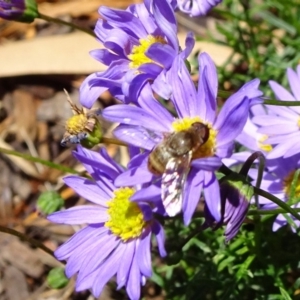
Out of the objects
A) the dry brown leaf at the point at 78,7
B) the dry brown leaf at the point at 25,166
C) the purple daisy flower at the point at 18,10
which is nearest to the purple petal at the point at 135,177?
the purple daisy flower at the point at 18,10

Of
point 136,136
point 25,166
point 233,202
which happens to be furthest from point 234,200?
point 25,166

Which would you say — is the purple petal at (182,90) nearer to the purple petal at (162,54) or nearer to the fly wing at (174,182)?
the purple petal at (162,54)

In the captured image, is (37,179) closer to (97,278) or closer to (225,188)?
(97,278)

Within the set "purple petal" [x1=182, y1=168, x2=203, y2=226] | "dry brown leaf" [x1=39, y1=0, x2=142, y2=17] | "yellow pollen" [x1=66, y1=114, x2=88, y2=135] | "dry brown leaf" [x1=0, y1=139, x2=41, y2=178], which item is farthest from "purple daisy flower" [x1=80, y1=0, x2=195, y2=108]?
"dry brown leaf" [x1=39, y1=0, x2=142, y2=17]

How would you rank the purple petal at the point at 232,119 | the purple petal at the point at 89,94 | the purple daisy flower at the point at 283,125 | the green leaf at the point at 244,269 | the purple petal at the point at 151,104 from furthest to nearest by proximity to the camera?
1. the green leaf at the point at 244,269
2. the purple daisy flower at the point at 283,125
3. the purple petal at the point at 89,94
4. the purple petal at the point at 151,104
5. the purple petal at the point at 232,119

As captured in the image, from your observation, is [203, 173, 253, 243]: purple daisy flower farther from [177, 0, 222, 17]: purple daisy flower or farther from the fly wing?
[177, 0, 222, 17]: purple daisy flower

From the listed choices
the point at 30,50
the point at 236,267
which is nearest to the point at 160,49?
the point at 236,267
